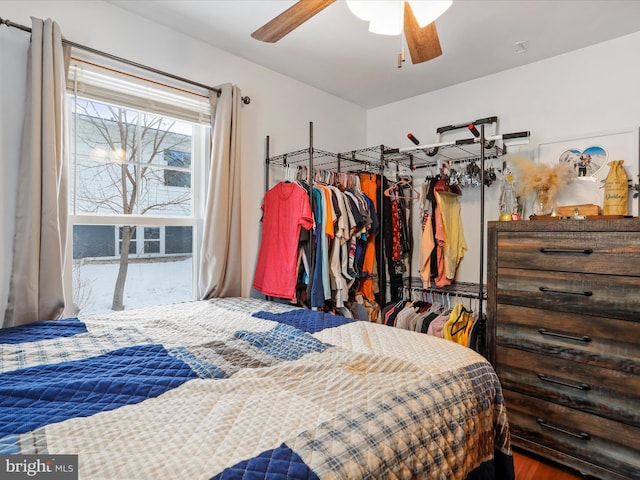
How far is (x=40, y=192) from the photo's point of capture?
5.61 feet

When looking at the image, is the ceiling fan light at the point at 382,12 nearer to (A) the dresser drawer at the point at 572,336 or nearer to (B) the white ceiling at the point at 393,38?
(B) the white ceiling at the point at 393,38

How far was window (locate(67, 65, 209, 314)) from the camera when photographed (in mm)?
2041

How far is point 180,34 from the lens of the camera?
2.30 meters

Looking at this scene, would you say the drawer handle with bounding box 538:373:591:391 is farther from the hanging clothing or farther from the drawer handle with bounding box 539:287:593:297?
the hanging clothing

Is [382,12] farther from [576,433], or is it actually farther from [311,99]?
[576,433]

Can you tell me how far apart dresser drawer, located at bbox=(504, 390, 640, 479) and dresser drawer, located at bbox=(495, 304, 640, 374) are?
0.73ft

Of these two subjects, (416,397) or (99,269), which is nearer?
(416,397)

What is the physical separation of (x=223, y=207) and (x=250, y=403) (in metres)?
1.64

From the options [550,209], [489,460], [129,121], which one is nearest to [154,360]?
[489,460]

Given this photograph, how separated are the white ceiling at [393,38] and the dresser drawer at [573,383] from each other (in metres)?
1.85

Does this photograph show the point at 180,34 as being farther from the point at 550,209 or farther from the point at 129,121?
the point at 550,209

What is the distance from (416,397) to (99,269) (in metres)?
1.95

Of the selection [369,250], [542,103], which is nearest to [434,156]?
[542,103]

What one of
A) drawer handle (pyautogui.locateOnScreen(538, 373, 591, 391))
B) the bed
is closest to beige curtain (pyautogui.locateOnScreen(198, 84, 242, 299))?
the bed
